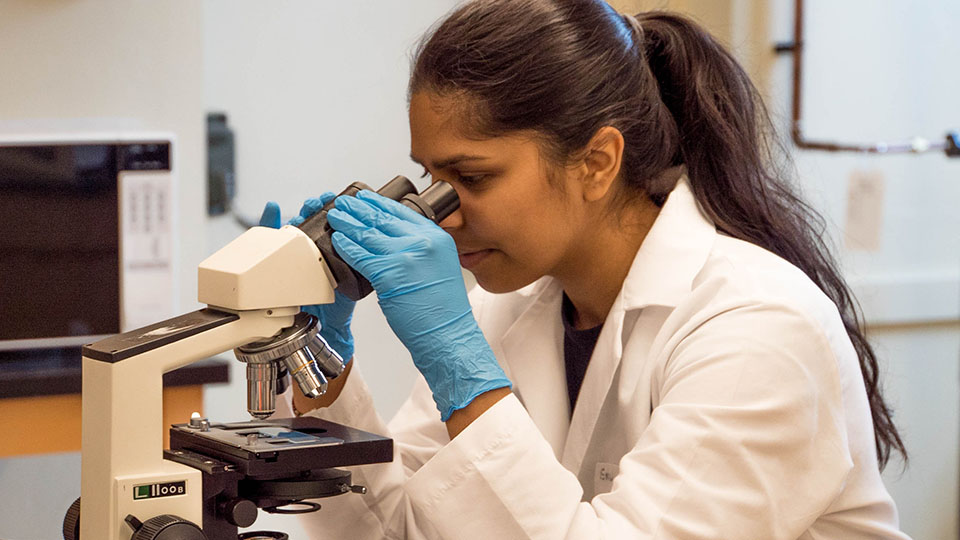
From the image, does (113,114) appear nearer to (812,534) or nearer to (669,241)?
(669,241)

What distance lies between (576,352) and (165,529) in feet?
2.50

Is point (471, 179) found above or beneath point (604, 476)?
above

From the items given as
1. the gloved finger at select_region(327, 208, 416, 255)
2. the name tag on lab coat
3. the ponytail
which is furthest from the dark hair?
the name tag on lab coat

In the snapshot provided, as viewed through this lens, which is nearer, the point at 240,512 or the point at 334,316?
the point at 240,512

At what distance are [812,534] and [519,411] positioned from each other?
400mm

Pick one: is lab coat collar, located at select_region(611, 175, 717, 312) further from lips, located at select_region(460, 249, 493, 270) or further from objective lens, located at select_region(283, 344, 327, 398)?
objective lens, located at select_region(283, 344, 327, 398)

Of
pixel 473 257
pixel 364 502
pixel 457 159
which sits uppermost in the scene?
pixel 457 159

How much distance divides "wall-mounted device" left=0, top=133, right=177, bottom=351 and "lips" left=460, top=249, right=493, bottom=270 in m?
1.22

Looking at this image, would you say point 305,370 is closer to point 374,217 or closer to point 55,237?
point 374,217

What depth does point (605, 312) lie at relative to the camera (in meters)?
1.47

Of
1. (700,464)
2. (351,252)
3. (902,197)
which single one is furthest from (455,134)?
(902,197)

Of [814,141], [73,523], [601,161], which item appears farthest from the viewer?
[814,141]

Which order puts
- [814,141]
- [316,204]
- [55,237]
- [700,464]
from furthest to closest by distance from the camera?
1. [814,141]
2. [55,237]
3. [316,204]
4. [700,464]

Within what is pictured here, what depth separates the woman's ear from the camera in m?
1.29
